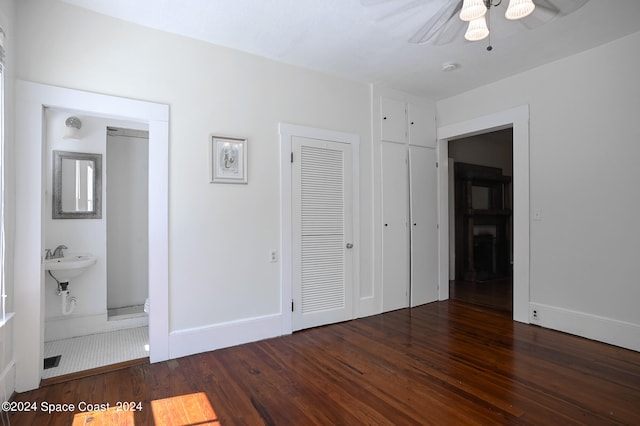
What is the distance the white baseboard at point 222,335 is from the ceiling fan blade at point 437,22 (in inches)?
106

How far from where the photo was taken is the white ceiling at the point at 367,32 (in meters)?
2.46

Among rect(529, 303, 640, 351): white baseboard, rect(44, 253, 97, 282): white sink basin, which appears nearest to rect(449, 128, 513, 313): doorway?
rect(529, 303, 640, 351): white baseboard

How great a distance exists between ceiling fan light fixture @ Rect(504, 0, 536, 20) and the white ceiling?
0.12 meters

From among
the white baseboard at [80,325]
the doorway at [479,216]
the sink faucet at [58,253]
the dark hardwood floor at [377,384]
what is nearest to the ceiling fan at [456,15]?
the dark hardwood floor at [377,384]

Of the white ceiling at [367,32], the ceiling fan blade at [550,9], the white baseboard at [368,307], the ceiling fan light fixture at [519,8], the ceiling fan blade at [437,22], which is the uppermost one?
the white ceiling at [367,32]

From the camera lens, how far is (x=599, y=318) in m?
3.12

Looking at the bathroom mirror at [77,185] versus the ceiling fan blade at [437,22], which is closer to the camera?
the ceiling fan blade at [437,22]

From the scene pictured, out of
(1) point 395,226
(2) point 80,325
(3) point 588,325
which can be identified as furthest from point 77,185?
(3) point 588,325

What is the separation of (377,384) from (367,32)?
277 centimetres

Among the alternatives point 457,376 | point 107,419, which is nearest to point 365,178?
point 457,376

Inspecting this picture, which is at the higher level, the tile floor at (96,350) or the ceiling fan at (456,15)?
the ceiling fan at (456,15)

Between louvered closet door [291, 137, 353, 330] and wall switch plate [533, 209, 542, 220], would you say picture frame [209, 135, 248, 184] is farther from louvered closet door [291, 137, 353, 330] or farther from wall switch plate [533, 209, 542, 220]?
wall switch plate [533, 209, 542, 220]

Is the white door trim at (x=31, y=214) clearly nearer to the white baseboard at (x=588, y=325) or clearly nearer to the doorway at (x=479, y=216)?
the white baseboard at (x=588, y=325)

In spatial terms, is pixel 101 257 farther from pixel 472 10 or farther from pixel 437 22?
pixel 472 10
